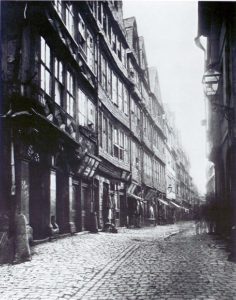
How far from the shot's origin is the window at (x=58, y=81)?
14462mm

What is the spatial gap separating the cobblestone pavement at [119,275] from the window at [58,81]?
17.5 ft

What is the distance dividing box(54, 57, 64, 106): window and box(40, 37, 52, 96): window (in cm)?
66

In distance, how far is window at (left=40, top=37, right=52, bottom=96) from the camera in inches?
508

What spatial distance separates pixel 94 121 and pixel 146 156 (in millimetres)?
14519

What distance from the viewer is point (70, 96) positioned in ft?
53.1

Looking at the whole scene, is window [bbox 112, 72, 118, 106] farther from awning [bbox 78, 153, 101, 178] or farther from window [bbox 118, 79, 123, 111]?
awning [bbox 78, 153, 101, 178]

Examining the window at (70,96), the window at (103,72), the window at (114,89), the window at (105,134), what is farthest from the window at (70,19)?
the window at (114,89)

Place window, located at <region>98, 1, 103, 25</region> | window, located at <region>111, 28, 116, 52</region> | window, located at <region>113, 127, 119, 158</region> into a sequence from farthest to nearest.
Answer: window, located at <region>111, 28, 116, 52</region>
window, located at <region>113, 127, 119, 158</region>
window, located at <region>98, 1, 103, 25</region>

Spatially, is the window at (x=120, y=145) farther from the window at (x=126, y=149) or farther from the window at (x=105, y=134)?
the window at (x=105, y=134)

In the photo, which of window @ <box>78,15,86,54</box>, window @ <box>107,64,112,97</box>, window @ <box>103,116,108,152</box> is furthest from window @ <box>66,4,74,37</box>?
window @ <box>107,64,112,97</box>

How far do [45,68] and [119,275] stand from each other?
7.61m

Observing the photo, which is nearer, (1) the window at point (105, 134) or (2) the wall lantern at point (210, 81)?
(2) the wall lantern at point (210, 81)

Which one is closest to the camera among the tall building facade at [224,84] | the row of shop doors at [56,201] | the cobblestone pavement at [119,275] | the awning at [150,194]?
the cobblestone pavement at [119,275]

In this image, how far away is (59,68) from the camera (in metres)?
14.9
